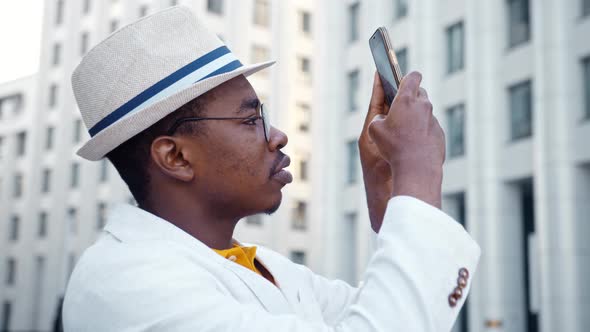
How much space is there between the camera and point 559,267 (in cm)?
2006

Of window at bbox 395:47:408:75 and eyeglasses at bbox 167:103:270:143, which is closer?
eyeglasses at bbox 167:103:270:143

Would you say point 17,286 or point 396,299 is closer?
point 396,299

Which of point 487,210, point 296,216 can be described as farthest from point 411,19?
point 296,216

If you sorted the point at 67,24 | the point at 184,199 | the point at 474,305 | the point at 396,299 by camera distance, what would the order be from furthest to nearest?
the point at 67,24 → the point at 474,305 → the point at 184,199 → the point at 396,299

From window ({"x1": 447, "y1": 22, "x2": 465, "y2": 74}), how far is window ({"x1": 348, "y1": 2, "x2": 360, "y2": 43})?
5367 mm

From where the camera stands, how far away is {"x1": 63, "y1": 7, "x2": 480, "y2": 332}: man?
179 cm

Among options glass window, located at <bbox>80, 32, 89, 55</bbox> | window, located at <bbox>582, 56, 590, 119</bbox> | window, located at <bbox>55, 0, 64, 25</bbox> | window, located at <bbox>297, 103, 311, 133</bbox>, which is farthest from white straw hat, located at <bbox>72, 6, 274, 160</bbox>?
window, located at <bbox>55, 0, 64, 25</bbox>

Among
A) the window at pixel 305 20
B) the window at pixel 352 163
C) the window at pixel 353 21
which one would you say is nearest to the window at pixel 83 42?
the window at pixel 305 20

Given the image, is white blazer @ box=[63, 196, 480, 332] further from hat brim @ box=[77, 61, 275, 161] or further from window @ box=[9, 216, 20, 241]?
window @ box=[9, 216, 20, 241]

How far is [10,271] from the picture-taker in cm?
5497

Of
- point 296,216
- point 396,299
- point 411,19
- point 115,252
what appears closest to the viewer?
point 396,299

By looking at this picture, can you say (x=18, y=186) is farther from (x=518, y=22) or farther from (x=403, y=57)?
(x=518, y=22)

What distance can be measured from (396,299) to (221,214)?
29.6 inches

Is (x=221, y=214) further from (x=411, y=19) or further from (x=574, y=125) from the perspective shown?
(x=411, y=19)
